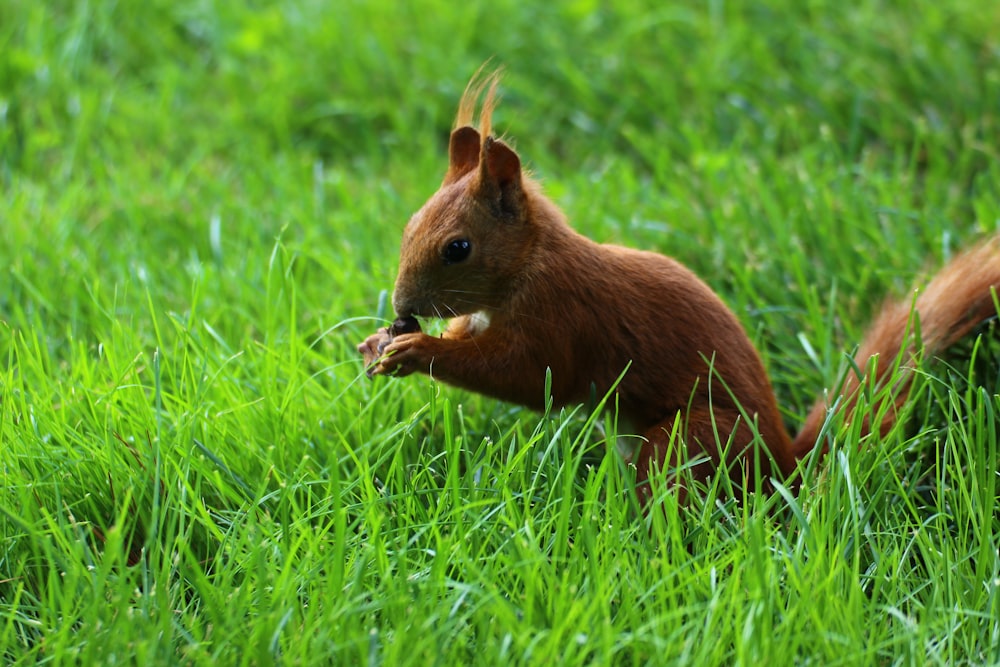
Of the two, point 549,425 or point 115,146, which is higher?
point 115,146

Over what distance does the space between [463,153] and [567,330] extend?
53 centimetres

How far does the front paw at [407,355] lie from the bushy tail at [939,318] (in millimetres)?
839

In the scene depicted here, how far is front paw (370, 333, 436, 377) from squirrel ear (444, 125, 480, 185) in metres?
0.46

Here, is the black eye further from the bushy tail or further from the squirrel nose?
the bushy tail

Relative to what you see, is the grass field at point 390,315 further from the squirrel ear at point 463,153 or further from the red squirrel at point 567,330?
the squirrel ear at point 463,153

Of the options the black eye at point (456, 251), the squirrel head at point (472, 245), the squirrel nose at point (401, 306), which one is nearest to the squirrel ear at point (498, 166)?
the squirrel head at point (472, 245)

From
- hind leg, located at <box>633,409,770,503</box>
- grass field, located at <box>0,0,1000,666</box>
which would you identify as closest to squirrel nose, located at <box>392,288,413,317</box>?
grass field, located at <box>0,0,1000,666</box>

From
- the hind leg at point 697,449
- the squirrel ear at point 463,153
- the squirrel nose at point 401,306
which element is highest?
the squirrel ear at point 463,153

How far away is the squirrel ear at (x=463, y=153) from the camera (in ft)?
8.69

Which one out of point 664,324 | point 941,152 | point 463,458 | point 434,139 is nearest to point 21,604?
point 463,458

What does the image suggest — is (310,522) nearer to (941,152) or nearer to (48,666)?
(48,666)

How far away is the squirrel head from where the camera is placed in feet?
8.00

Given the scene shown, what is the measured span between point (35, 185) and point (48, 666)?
9.40 ft

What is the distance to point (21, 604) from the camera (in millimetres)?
2070
